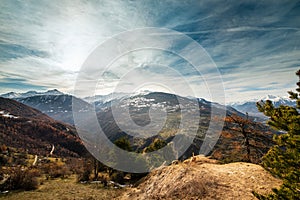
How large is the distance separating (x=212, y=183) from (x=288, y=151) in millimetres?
8072

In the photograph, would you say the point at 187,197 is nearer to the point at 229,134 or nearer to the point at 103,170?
the point at 229,134

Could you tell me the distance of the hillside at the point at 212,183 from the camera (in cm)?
1469

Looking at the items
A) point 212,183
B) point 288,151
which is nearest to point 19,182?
point 212,183

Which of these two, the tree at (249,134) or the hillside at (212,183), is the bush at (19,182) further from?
the tree at (249,134)

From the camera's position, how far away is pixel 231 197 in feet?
45.5

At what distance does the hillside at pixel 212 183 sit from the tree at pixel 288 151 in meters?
4.74

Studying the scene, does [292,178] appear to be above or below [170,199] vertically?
above

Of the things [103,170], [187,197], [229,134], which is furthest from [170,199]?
[103,170]

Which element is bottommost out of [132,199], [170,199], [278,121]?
[132,199]

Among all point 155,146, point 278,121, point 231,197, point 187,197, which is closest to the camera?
point 278,121

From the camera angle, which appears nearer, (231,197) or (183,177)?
(231,197)

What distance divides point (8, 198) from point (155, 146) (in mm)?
31205

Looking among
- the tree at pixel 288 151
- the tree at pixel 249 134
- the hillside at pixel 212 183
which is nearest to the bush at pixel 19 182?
the hillside at pixel 212 183

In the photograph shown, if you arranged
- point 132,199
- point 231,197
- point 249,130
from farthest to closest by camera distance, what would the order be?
point 249,130 < point 132,199 < point 231,197
